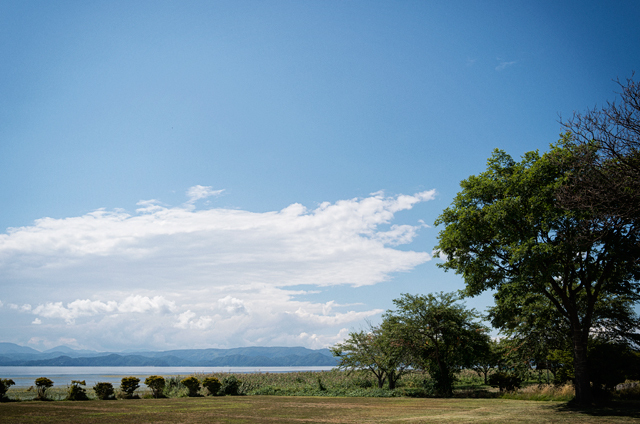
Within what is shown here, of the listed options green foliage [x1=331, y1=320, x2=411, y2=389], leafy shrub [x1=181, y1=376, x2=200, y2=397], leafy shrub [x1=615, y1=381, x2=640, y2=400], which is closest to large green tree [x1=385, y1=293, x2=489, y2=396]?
green foliage [x1=331, y1=320, x2=411, y2=389]

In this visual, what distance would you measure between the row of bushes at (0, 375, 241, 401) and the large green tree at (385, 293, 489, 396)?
1620cm

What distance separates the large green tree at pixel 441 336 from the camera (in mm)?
33406

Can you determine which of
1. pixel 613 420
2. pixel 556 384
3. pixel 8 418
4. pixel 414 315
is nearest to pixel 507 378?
pixel 556 384

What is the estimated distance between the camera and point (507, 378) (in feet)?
103

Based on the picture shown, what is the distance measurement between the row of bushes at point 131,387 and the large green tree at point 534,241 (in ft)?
72.1

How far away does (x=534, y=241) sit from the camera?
18.6 meters

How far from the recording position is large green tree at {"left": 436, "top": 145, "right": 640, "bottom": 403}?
58.4 feet

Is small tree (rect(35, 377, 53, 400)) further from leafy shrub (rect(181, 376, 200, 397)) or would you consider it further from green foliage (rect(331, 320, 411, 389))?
green foliage (rect(331, 320, 411, 389))

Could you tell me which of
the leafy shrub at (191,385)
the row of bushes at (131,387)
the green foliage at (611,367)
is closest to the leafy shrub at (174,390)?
the row of bushes at (131,387)

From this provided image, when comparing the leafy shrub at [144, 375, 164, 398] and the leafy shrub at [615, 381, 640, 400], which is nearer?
the leafy shrub at [615, 381, 640, 400]

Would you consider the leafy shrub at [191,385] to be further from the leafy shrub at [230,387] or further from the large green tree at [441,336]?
the large green tree at [441,336]

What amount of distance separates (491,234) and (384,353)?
2200 cm

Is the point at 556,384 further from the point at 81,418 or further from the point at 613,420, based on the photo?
the point at 81,418

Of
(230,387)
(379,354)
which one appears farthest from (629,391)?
(230,387)
